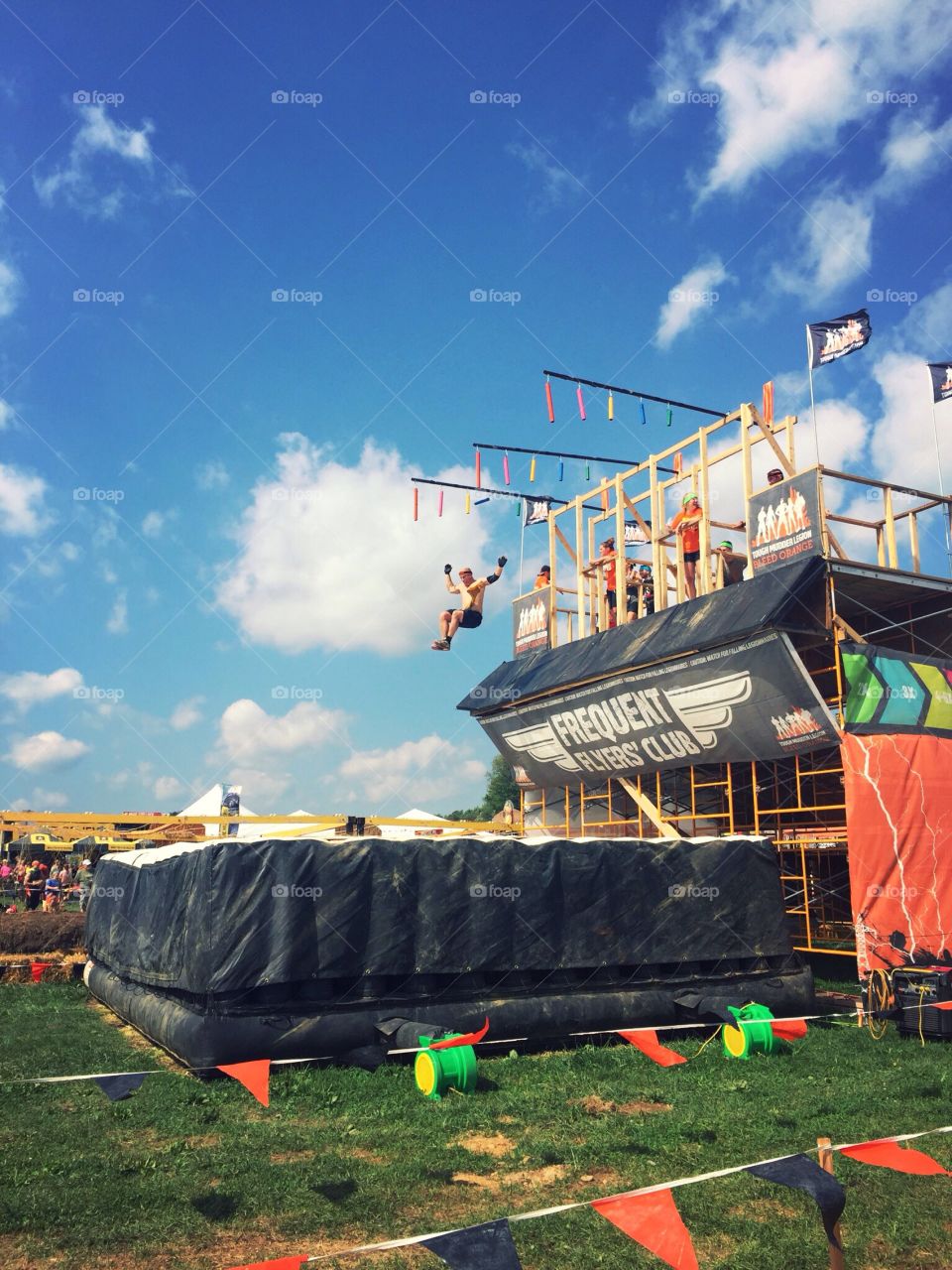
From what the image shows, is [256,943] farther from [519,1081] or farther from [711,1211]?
[711,1211]

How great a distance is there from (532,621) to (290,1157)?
64.8 ft

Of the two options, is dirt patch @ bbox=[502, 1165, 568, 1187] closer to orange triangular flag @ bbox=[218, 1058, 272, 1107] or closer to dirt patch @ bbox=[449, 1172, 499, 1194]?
dirt patch @ bbox=[449, 1172, 499, 1194]

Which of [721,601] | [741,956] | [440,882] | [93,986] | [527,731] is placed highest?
[721,601]

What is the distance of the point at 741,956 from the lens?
42.7 feet

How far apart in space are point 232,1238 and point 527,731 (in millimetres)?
18672

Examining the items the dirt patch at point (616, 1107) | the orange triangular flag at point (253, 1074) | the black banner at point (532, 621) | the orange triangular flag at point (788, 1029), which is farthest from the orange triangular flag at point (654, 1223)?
the black banner at point (532, 621)

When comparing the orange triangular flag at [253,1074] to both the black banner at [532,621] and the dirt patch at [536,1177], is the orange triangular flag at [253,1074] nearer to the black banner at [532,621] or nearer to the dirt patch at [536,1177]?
the dirt patch at [536,1177]

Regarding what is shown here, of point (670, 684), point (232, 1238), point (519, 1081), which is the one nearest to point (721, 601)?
point (670, 684)

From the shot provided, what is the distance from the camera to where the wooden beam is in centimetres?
2008

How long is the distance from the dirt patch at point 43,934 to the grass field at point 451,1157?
29.8 feet

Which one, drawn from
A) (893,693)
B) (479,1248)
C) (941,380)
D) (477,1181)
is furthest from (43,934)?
(941,380)

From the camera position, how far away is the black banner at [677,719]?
658 inches

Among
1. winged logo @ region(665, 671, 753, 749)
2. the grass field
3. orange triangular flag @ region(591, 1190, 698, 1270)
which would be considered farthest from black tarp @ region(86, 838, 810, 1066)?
orange triangular flag @ region(591, 1190, 698, 1270)

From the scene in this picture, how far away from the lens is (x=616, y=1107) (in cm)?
886
